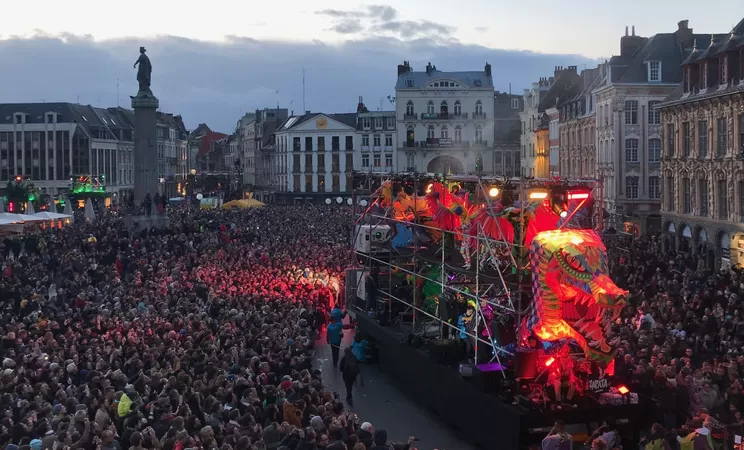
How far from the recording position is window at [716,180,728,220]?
35.4m

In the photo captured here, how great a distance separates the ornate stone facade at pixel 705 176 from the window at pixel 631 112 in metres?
7.67

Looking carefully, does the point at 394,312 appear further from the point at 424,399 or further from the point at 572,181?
the point at 572,181

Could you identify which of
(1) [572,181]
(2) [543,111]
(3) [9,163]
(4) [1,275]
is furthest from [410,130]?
(1) [572,181]

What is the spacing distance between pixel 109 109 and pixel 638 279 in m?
94.3

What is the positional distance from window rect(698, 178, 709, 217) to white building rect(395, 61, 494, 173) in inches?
1974

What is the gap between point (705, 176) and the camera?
37312 mm

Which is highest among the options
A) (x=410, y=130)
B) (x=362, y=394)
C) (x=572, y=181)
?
(x=410, y=130)

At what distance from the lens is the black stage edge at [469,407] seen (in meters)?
15.1

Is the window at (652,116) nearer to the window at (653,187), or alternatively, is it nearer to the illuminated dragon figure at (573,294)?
the window at (653,187)

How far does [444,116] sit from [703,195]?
171 ft

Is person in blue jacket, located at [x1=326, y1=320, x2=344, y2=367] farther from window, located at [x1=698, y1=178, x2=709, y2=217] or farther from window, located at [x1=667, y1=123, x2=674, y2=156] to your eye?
window, located at [x1=667, y1=123, x2=674, y2=156]

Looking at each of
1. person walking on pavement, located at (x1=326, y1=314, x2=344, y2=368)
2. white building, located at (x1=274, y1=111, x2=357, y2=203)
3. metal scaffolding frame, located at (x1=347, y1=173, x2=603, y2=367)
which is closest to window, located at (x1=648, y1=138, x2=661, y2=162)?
metal scaffolding frame, located at (x1=347, y1=173, x2=603, y2=367)

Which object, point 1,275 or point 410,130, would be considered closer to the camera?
point 1,275

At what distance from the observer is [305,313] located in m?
26.4
